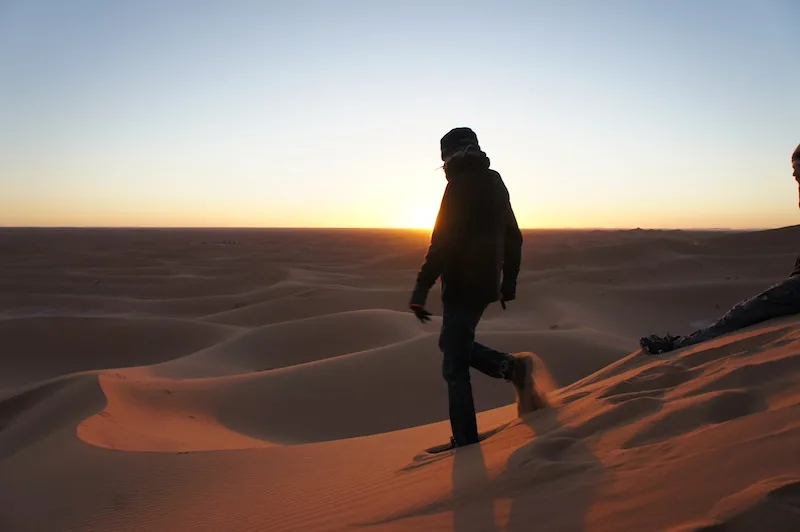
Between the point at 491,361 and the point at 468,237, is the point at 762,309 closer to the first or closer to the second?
the point at 491,361

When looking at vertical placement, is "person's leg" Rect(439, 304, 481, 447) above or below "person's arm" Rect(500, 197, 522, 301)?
below

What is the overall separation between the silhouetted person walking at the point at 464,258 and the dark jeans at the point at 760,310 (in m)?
1.39

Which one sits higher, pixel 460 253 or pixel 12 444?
pixel 460 253

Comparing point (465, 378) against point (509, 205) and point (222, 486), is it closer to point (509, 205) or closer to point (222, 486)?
point (509, 205)

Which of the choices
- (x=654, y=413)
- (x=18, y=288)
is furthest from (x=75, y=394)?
(x=18, y=288)

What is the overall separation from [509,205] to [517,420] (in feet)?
4.52

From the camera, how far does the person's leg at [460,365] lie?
3.70 meters

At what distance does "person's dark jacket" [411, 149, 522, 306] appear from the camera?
11.8 feet

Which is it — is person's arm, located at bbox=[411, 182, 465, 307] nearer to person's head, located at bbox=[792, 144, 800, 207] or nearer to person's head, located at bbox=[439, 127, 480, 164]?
person's head, located at bbox=[439, 127, 480, 164]

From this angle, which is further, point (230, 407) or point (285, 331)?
point (285, 331)

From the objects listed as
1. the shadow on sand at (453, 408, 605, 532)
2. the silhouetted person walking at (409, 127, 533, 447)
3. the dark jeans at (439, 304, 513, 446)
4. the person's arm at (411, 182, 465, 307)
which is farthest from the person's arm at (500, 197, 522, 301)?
the shadow on sand at (453, 408, 605, 532)

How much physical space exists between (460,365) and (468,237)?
0.79 m

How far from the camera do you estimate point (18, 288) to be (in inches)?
906

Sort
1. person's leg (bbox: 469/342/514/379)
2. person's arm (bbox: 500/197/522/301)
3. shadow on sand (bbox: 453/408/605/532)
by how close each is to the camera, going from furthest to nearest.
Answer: person's arm (bbox: 500/197/522/301) < person's leg (bbox: 469/342/514/379) < shadow on sand (bbox: 453/408/605/532)
